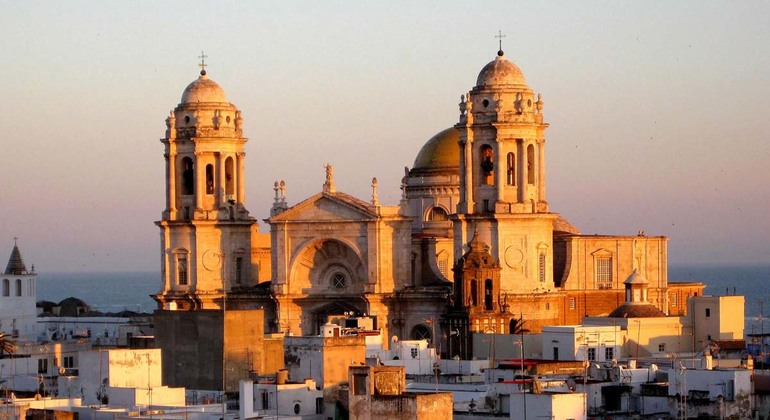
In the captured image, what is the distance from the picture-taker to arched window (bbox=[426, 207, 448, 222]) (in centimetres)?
12688

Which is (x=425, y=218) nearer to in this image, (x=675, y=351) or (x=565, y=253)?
(x=565, y=253)

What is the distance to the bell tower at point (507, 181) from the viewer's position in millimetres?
113250

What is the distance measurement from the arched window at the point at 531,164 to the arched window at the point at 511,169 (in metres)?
0.73

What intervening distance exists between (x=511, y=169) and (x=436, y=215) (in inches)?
550

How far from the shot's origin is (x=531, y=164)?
114 meters

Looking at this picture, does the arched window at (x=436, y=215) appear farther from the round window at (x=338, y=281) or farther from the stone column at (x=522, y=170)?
the stone column at (x=522, y=170)

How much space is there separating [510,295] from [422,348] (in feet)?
34.0

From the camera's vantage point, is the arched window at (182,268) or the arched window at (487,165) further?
the arched window at (182,268)

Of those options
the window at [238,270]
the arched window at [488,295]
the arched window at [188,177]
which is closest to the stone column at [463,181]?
the arched window at [488,295]

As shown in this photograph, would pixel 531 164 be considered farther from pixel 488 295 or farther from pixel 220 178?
pixel 220 178

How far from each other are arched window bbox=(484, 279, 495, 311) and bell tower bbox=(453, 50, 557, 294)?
1711 mm

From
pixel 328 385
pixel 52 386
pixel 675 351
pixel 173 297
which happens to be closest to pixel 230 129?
pixel 173 297

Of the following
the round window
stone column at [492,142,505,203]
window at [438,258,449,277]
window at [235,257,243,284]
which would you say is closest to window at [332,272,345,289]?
the round window

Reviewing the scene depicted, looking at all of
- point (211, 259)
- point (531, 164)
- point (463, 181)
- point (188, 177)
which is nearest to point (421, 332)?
point (463, 181)
